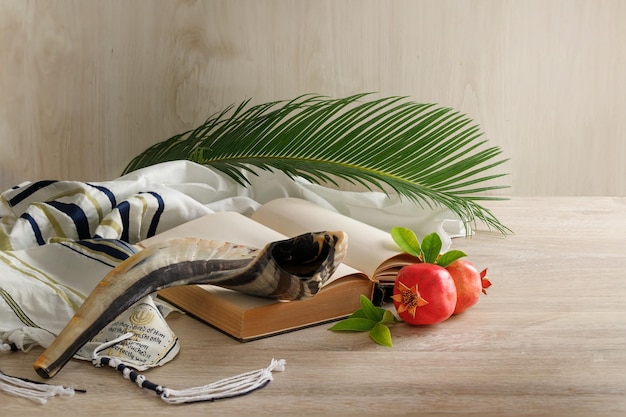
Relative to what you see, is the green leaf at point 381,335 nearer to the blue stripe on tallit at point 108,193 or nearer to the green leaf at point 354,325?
the green leaf at point 354,325

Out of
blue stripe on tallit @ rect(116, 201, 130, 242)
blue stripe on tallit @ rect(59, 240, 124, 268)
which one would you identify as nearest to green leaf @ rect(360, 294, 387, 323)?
blue stripe on tallit @ rect(59, 240, 124, 268)

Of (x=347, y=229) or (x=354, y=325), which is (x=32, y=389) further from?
(x=347, y=229)

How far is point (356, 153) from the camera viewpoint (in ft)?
4.20

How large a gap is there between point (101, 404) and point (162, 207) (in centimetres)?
45

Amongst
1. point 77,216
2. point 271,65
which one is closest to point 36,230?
point 77,216

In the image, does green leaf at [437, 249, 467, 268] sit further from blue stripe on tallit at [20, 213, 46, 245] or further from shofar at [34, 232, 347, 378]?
blue stripe on tallit at [20, 213, 46, 245]

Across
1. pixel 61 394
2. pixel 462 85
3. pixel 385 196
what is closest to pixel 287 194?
pixel 385 196

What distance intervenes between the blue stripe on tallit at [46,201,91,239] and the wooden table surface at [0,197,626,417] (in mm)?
242

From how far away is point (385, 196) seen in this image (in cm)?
133

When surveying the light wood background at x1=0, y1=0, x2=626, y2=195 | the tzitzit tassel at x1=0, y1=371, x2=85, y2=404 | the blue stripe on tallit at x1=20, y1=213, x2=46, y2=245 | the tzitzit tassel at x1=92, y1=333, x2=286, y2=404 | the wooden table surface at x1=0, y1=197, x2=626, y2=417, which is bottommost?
the wooden table surface at x1=0, y1=197, x2=626, y2=417

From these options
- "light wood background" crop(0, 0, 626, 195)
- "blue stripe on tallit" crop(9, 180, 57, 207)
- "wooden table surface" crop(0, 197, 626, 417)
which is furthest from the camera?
"light wood background" crop(0, 0, 626, 195)

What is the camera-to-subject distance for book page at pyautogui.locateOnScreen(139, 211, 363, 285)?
1.01m

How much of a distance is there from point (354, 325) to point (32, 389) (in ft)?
1.04

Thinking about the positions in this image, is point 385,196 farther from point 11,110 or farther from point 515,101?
point 11,110
